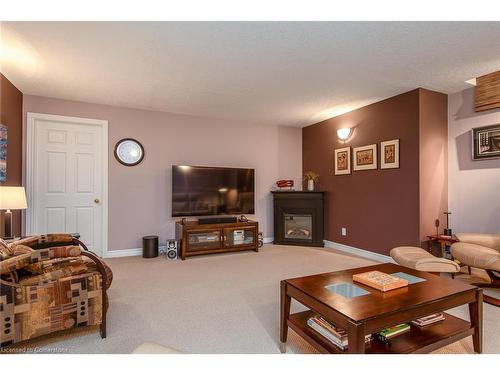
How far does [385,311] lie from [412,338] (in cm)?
42

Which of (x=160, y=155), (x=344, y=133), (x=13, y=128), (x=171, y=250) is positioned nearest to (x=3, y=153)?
(x=13, y=128)

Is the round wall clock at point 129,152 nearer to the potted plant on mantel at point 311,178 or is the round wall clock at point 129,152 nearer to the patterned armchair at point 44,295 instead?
the patterned armchair at point 44,295

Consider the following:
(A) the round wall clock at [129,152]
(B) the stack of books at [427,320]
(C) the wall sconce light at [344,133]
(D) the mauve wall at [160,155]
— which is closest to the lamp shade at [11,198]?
(D) the mauve wall at [160,155]

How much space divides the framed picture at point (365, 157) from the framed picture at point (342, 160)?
0.12 metres

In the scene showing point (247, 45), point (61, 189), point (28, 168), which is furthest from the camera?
point (61, 189)

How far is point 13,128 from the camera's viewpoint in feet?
10.9

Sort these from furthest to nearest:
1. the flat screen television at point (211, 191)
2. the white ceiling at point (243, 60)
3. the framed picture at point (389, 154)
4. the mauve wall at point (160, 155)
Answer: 1. the flat screen television at point (211, 191)
2. the mauve wall at point (160, 155)
3. the framed picture at point (389, 154)
4. the white ceiling at point (243, 60)

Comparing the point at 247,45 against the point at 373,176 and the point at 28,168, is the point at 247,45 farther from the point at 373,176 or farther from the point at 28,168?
the point at 28,168

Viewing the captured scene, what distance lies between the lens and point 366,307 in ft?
4.58

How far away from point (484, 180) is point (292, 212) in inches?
109

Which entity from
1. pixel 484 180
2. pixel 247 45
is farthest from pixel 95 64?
pixel 484 180

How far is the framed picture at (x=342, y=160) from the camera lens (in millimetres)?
4434

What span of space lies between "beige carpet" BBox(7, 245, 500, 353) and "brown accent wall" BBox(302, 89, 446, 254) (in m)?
0.58

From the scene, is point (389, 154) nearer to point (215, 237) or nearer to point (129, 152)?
point (215, 237)
